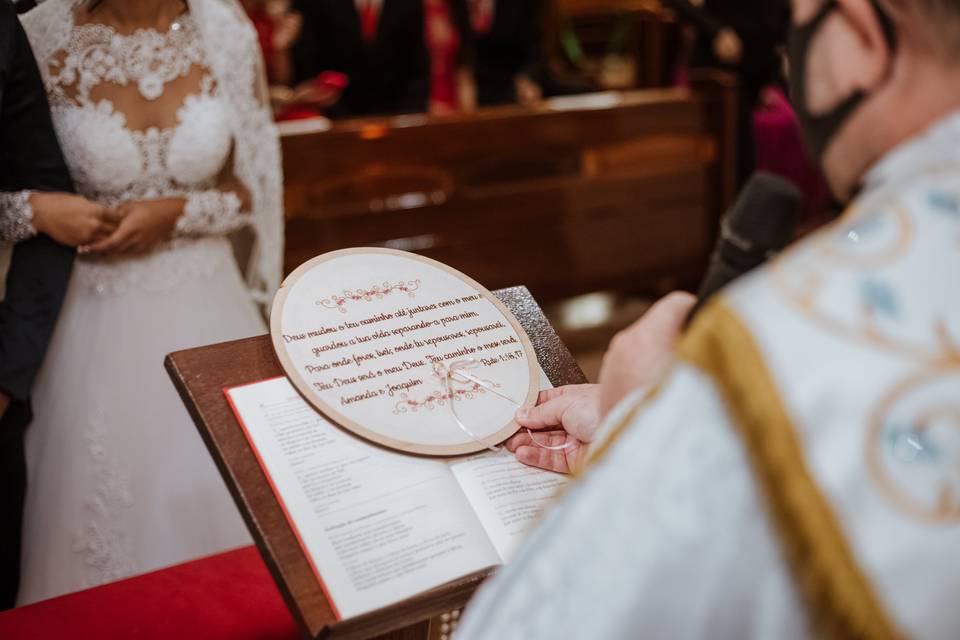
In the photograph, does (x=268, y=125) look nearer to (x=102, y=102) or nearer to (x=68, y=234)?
(x=102, y=102)

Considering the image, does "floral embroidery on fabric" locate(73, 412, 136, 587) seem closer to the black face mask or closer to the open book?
the open book

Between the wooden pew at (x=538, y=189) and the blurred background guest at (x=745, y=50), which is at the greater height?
the blurred background guest at (x=745, y=50)

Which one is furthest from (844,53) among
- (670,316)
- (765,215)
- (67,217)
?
(67,217)

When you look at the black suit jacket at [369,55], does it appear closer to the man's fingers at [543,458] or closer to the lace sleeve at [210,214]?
the lace sleeve at [210,214]

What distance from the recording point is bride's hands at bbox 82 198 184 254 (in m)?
2.09

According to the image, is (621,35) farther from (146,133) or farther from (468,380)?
(468,380)

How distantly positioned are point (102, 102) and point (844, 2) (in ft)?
5.91

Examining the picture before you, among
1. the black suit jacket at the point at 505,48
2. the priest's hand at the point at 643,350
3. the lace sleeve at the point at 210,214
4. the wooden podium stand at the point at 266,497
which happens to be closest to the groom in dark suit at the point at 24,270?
the lace sleeve at the point at 210,214

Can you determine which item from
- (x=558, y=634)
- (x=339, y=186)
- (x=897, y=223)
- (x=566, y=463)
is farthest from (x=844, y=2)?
(x=339, y=186)

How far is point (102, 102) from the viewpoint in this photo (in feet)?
6.96

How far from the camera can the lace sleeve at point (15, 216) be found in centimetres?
193

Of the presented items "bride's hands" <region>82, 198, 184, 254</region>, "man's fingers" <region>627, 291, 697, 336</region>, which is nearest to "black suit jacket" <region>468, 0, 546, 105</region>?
"bride's hands" <region>82, 198, 184, 254</region>

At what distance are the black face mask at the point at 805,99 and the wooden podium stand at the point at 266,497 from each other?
1.99 feet

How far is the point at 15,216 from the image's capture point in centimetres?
194
